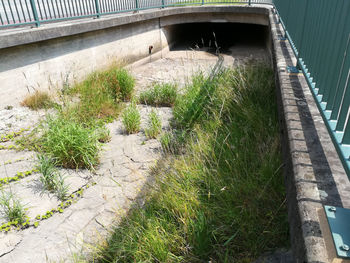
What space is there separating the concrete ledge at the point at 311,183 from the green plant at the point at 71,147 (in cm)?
257

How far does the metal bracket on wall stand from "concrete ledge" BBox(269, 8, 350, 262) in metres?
0.04

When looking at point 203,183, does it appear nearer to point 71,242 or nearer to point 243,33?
point 71,242

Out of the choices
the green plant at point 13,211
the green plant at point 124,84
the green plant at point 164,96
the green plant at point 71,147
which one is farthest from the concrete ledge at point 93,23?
the green plant at point 13,211

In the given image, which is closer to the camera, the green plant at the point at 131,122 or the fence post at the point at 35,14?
the green plant at the point at 131,122

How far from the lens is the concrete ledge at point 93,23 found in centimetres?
487

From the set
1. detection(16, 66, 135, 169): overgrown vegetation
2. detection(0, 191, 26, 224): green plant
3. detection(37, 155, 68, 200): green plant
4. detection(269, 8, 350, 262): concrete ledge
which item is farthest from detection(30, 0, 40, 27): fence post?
detection(269, 8, 350, 262): concrete ledge

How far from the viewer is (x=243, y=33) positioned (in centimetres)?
1439

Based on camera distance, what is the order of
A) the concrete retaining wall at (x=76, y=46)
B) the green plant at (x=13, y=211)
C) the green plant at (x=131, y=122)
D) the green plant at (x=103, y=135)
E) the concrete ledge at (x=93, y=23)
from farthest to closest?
the concrete retaining wall at (x=76, y=46), the concrete ledge at (x=93, y=23), the green plant at (x=131, y=122), the green plant at (x=103, y=135), the green plant at (x=13, y=211)

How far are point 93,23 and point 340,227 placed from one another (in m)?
6.72

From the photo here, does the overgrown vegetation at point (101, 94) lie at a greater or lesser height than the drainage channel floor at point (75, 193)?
greater

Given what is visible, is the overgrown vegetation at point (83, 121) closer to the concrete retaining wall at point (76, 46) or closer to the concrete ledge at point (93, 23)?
the concrete retaining wall at point (76, 46)

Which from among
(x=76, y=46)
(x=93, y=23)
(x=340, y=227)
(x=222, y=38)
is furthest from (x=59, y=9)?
(x=222, y=38)

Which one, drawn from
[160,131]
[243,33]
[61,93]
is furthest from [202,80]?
[243,33]

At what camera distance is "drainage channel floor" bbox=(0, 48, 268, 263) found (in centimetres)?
255
